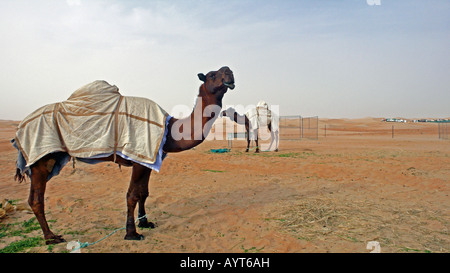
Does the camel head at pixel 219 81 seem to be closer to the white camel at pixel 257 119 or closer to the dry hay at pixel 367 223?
the dry hay at pixel 367 223

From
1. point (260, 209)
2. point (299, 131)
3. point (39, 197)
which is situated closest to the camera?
point (39, 197)

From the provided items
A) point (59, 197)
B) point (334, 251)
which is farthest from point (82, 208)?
point (334, 251)

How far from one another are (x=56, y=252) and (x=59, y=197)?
3.59 metres

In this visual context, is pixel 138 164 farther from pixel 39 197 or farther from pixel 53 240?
pixel 53 240

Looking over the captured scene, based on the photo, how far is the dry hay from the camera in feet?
15.5

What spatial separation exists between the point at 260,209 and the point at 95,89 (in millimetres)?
4253

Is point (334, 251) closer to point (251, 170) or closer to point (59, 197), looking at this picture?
point (59, 197)

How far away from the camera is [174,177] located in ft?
34.0

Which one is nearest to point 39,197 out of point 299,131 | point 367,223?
point 367,223

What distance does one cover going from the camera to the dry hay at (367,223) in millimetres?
4734

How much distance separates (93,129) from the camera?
4641mm

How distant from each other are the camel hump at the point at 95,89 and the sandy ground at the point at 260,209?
1.68 metres

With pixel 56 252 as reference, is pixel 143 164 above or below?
above

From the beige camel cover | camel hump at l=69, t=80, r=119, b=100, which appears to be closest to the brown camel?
the beige camel cover
